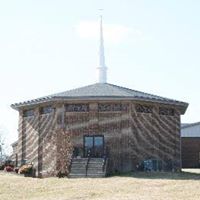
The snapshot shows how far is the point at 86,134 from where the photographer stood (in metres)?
36.5

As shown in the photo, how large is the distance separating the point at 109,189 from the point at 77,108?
12.3 meters

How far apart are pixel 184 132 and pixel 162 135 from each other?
65.0 feet

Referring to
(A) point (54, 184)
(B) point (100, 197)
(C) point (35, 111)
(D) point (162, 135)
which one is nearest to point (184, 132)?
(D) point (162, 135)

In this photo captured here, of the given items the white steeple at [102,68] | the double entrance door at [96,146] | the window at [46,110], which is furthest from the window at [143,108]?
the white steeple at [102,68]

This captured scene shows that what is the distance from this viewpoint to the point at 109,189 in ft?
81.8

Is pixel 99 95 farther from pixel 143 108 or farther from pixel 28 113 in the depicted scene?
pixel 28 113

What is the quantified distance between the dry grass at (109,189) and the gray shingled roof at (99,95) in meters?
7.01

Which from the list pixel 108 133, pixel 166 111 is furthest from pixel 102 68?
pixel 108 133

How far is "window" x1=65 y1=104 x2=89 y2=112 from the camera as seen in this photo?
36469mm

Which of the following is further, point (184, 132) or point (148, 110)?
point (184, 132)

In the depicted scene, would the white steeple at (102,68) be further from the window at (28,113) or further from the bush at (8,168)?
the bush at (8,168)

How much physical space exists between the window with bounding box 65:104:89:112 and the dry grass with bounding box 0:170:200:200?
7336 millimetres

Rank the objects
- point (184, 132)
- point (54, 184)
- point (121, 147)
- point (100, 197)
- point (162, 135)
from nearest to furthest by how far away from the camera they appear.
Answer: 1. point (100, 197)
2. point (54, 184)
3. point (121, 147)
4. point (162, 135)
5. point (184, 132)

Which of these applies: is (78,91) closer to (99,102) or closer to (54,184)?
(99,102)
